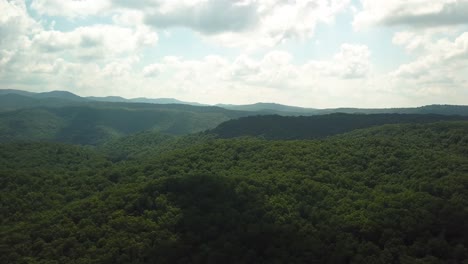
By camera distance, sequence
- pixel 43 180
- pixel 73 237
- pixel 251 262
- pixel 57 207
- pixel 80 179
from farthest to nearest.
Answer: pixel 80 179 < pixel 43 180 < pixel 57 207 < pixel 73 237 < pixel 251 262

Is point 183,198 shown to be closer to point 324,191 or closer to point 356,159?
point 324,191

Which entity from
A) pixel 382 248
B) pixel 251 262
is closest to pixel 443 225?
pixel 382 248

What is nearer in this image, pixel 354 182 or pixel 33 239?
pixel 33 239

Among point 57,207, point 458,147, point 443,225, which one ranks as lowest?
point 57,207

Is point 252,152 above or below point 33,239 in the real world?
above

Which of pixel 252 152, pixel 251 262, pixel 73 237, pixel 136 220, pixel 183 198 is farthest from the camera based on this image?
pixel 252 152

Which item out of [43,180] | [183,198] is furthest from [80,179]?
[183,198]
